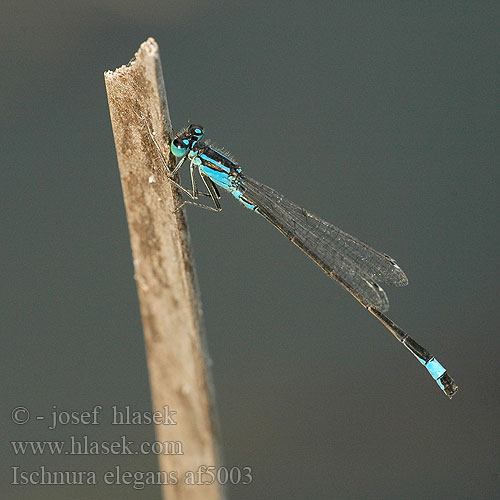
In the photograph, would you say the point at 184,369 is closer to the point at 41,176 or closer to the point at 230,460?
the point at 230,460

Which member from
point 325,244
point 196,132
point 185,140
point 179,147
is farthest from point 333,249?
point 179,147

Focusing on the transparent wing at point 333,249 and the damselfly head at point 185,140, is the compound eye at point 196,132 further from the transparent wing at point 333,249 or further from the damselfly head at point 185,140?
the transparent wing at point 333,249

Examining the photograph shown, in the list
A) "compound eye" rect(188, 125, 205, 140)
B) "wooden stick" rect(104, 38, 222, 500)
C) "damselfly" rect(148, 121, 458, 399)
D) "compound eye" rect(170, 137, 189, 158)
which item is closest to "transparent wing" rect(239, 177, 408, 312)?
"damselfly" rect(148, 121, 458, 399)

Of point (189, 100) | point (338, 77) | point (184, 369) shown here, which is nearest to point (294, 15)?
point (338, 77)

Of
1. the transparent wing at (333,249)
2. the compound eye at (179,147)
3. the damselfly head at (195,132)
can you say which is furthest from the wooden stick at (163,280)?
the transparent wing at (333,249)

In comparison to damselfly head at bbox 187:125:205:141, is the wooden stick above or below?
below

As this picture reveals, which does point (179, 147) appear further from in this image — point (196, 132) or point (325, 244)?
point (325, 244)

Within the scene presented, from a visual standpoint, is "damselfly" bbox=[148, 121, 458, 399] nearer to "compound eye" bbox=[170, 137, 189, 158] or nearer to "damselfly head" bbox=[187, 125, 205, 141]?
"damselfly head" bbox=[187, 125, 205, 141]
